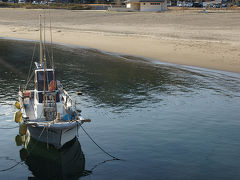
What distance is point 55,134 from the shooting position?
1770cm

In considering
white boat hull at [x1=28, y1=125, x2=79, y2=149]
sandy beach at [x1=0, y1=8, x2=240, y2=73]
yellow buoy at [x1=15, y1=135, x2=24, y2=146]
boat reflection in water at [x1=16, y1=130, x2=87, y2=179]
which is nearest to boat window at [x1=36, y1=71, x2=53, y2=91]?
white boat hull at [x1=28, y1=125, x2=79, y2=149]

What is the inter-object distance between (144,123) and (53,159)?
22.2ft

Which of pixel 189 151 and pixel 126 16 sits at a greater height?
pixel 126 16

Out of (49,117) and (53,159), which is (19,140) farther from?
(53,159)

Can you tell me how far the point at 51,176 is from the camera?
15938mm

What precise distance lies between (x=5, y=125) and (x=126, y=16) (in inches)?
2153

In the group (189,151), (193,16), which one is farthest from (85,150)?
(193,16)

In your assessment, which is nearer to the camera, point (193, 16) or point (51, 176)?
point (51, 176)

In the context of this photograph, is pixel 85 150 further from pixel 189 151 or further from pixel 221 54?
pixel 221 54

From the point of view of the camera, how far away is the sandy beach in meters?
41.7

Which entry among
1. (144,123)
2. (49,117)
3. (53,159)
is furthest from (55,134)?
(144,123)

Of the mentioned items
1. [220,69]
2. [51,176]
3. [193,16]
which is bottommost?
[51,176]

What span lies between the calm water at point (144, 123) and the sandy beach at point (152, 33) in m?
5.39

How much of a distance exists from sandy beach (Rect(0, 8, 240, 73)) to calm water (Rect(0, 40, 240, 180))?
5.39 metres
